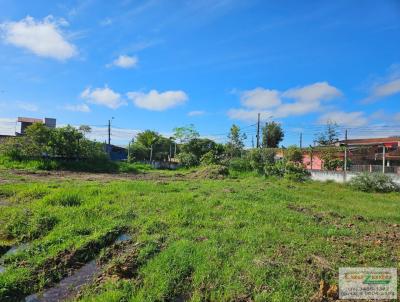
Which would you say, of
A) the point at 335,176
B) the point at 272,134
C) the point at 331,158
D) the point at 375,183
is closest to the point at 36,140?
the point at 335,176

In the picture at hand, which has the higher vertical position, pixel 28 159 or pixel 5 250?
pixel 28 159

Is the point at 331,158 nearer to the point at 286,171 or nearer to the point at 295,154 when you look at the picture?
the point at 295,154

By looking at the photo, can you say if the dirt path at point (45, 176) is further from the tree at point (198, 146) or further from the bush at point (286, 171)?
the tree at point (198, 146)

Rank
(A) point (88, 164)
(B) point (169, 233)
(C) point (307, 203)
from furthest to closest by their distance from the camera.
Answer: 1. (A) point (88, 164)
2. (C) point (307, 203)
3. (B) point (169, 233)

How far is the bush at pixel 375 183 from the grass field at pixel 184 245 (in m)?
7.99

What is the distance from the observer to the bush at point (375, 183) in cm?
1691

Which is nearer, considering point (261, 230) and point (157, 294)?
point (157, 294)

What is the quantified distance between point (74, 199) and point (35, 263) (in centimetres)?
422

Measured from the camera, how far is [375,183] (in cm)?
1712

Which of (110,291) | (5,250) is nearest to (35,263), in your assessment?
(5,250)

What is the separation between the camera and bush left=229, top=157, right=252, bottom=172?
82.1 feet

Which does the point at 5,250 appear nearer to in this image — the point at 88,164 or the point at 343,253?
the point at 343,253

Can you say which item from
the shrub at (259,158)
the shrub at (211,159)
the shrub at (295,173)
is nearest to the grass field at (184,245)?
the shrub at (295,173)

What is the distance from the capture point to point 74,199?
9.05 meters
